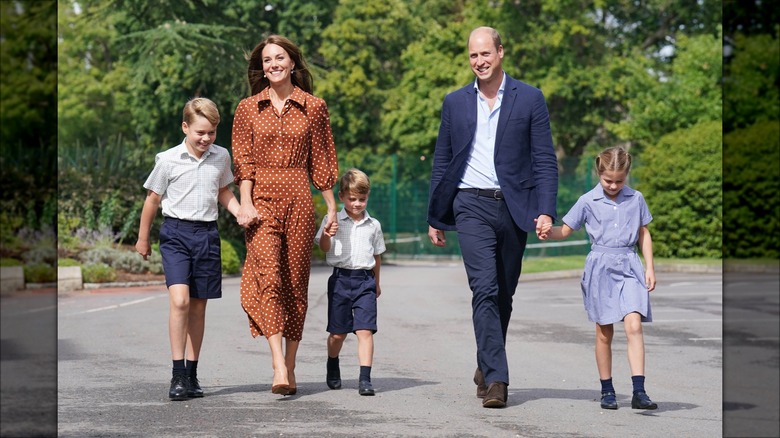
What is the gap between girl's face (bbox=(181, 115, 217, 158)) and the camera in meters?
7.26

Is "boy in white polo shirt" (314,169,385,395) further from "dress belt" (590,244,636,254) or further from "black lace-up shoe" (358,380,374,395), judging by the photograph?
"dress belt" (590,244,636,254)

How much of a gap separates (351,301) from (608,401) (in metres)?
1.69

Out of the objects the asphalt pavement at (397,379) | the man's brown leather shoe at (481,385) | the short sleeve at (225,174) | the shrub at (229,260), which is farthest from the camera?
the shrub at (229,260)

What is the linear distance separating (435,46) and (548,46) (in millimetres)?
3648

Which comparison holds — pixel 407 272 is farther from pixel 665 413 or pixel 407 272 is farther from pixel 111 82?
pixel 111 82

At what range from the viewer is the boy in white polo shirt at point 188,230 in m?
7.19

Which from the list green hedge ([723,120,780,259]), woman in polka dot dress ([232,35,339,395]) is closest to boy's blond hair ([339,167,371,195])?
woman in polka dot dress ([232,35,339,395])

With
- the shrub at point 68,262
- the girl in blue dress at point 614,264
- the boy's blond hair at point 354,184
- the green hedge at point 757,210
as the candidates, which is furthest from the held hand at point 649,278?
the shrub at point 68,262

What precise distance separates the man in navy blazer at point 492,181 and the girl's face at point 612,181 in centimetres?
28

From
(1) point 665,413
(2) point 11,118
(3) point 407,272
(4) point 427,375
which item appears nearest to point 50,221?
(2) point 11,118

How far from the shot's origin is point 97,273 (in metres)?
18.2

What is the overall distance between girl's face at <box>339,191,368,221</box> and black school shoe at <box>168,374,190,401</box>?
1425 millimetres

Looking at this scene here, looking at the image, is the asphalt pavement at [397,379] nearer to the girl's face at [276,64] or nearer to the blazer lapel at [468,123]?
the blazer lapel at [468,123]

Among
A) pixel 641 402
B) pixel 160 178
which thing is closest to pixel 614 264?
pixel 641 402
